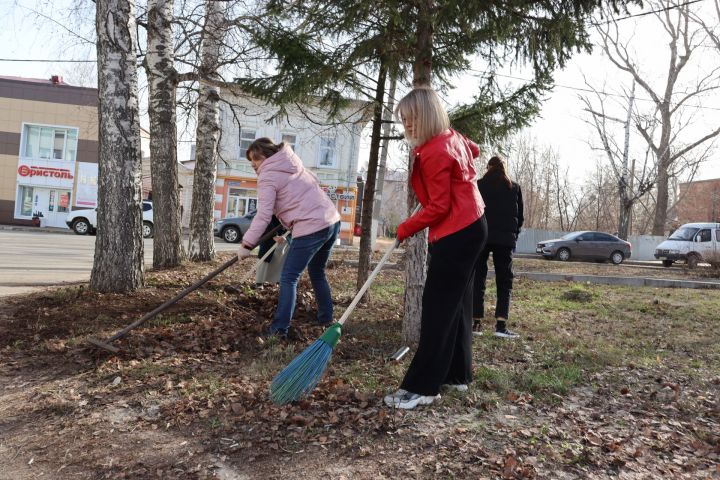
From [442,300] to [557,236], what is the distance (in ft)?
99.1

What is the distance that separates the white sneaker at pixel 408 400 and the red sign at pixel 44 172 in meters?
31.1

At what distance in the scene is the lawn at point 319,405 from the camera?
2672mm

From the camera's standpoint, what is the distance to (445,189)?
313cm

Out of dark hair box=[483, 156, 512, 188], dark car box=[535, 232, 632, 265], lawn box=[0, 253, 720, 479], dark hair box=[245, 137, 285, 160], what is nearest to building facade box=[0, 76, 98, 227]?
dark car box=[535, 232, 632, 265]

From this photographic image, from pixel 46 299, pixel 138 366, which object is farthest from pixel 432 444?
pixel 46 299

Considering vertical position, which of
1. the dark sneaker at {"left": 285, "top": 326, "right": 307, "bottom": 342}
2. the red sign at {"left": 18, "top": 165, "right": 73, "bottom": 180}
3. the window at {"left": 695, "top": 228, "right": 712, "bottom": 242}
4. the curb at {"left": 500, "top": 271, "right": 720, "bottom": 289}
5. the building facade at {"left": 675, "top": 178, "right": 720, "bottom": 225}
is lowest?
the dark sneaker at {"left": 285, "top": 326, "right": 307, "bottom": 342}

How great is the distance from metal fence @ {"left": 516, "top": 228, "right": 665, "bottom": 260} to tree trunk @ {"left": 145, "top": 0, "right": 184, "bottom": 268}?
83.4 feet

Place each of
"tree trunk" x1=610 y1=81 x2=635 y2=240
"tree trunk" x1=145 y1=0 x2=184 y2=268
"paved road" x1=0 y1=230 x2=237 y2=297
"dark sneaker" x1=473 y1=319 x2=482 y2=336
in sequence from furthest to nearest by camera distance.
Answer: "tree trunk" x1=610 y1=81 x2=635 y2=240 < "tree trunk" x1=145 y1=0 x2=184 y2=268 < "paved road" x1=0 y1=230 x2=237 y2=297 < "dark sneaker" x1=473 y1=319 x2=482 y2=336

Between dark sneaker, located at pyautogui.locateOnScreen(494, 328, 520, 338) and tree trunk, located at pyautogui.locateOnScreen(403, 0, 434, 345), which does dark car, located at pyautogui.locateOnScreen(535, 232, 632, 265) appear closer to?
dark sneaker, located at pyautogui.locateOnScreen(494, 328, 520, 338)

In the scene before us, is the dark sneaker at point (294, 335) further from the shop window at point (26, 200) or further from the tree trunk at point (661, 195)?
the shop window at point (26, 200)

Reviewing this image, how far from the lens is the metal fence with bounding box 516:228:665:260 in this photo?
31.6 m

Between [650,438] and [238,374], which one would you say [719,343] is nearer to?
[650,438]

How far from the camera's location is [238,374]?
3818 millimetres

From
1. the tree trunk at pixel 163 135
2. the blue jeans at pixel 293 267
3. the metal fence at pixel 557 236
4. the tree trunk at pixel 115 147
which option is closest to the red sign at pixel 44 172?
the tree trunk at pixel 163 135
